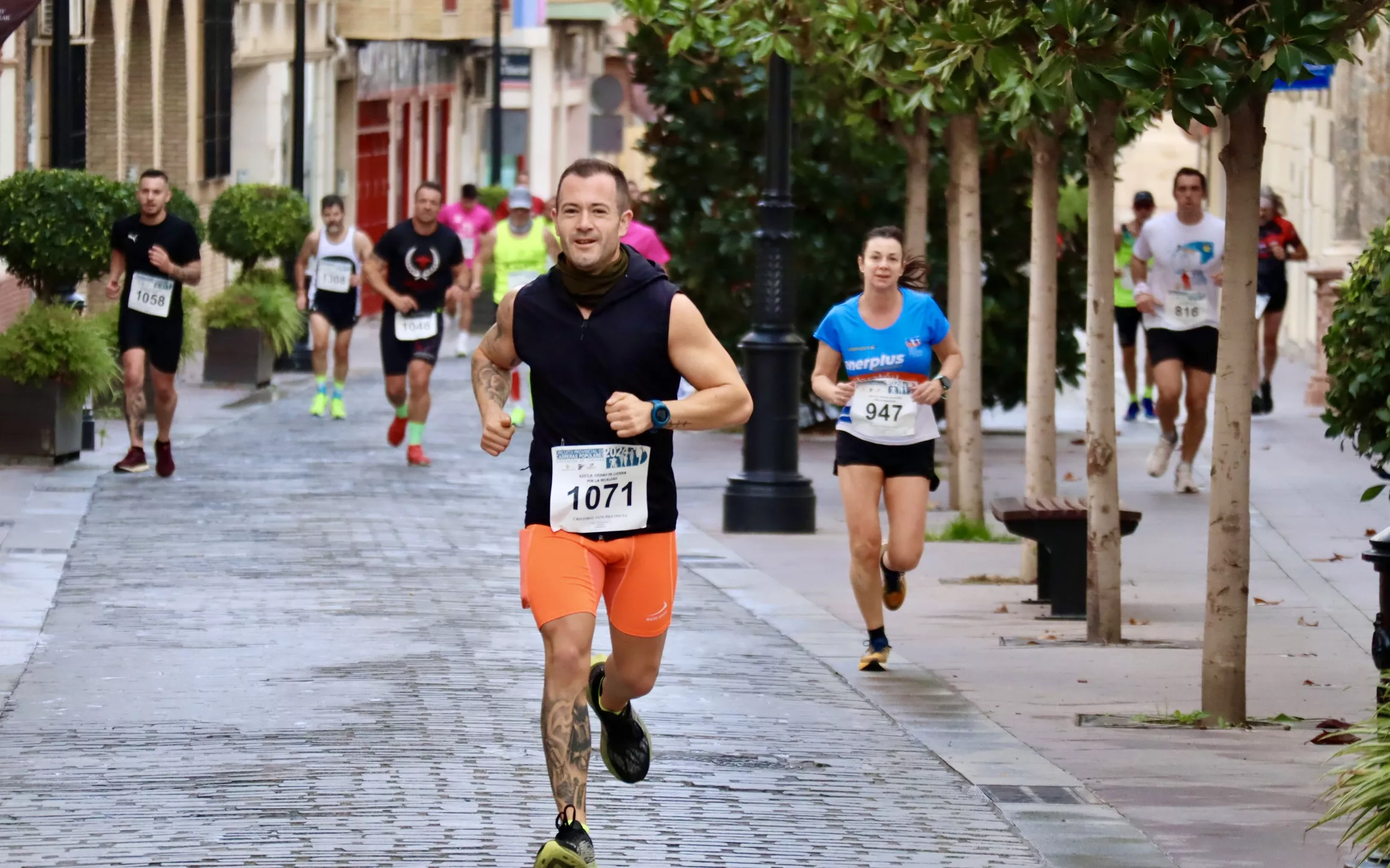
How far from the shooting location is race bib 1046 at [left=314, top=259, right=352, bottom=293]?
71.9ft

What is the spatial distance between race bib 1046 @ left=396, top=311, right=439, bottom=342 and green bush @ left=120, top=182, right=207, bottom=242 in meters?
1.50

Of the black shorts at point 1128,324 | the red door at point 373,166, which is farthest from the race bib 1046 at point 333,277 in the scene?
the red door at point 373,166

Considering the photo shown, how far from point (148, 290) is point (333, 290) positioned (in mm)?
5568

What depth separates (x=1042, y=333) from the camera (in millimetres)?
12586

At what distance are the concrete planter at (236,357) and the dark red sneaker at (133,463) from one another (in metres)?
8.47

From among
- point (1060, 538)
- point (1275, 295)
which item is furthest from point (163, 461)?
point (1275, 295)

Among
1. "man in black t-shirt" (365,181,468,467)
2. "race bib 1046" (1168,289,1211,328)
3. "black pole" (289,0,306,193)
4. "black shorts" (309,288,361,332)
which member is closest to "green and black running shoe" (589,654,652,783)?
"race bib 1046" (1168,289,1211,328)

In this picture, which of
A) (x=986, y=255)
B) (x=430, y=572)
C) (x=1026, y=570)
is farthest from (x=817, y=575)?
(x=986, y=255)

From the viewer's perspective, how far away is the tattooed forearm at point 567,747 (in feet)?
20.9

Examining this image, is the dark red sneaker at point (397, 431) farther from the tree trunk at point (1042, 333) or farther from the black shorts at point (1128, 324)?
the tree trunk at point (1042, 333)

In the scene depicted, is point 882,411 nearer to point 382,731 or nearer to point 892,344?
point 892,344

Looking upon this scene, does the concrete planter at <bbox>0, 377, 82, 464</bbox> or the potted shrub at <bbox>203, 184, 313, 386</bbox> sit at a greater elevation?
the potted shrub at <bbox>203, 184, 313, 386</bbox>

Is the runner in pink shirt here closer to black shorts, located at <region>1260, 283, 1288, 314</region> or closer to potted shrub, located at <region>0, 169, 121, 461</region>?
black shorts, located at <region>1260, 283, 1288, 314</region>

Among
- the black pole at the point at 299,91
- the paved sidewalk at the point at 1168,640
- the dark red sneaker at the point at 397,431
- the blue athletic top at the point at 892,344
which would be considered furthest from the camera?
the black pole at the point at 299,91
